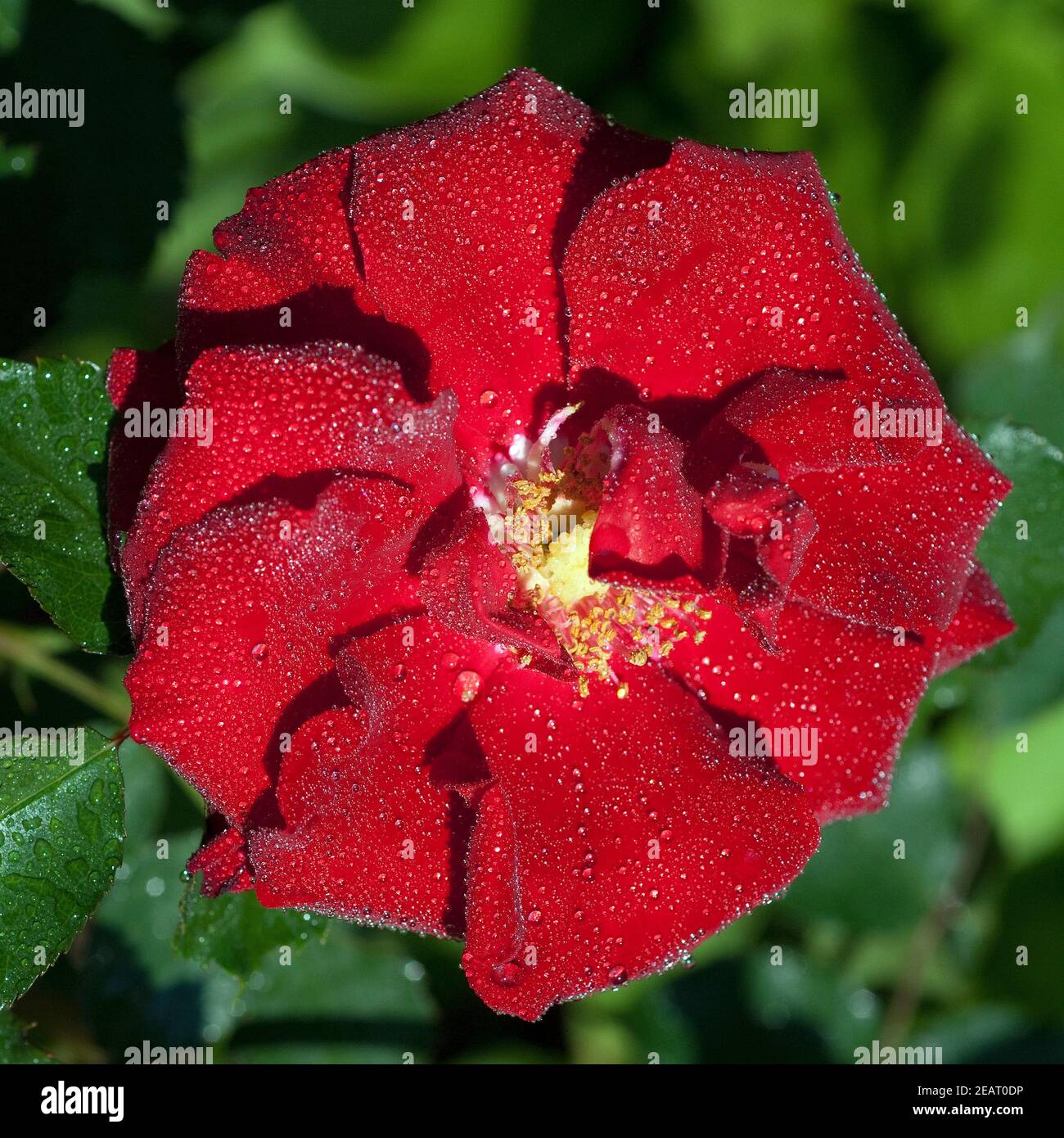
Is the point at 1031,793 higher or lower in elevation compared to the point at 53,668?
lower

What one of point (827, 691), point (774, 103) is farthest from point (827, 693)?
point (774, 103)

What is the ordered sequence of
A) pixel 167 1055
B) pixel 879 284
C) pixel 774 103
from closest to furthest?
pixel 167 1055
pixel 774 103
pixel 879 284

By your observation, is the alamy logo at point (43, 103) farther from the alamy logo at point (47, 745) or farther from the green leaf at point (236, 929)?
the green leaf at point (236, 929)

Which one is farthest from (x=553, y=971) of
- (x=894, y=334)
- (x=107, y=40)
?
(x=107, y=40)

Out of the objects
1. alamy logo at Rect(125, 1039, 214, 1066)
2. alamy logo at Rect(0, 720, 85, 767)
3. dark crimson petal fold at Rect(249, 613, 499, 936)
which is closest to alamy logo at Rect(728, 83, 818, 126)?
dark crimson petal fold at Rect(249, 613, 499, 936)

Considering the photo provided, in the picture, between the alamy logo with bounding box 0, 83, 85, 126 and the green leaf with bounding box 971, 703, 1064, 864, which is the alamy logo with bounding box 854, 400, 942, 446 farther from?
the green leaf with bounding box 971, 703, 1064, 864

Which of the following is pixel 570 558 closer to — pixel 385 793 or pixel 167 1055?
pixel 385 793
